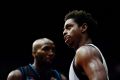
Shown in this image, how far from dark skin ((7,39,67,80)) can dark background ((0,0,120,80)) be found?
237 cm

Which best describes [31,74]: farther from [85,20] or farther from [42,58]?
[85,20]

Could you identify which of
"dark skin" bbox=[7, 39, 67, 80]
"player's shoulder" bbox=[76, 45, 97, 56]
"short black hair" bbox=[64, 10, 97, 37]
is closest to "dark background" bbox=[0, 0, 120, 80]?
"dark skin" bbox=[7, 39, 67, 80]

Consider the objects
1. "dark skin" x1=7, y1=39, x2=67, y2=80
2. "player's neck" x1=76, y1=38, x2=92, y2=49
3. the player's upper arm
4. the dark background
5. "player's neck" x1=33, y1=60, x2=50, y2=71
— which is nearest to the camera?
the player's upper arm

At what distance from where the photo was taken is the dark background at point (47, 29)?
6.64 meters

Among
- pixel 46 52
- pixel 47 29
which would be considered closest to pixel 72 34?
pixel 46 52

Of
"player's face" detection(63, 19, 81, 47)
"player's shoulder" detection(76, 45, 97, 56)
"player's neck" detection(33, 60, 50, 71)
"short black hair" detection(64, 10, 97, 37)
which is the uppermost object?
"short black hair" detection(64, 10, 97, 37)

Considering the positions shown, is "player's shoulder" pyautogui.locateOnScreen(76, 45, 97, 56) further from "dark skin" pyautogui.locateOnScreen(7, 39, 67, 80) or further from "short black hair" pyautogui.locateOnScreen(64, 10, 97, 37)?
"dark skin" pyautogui.locateOnScreen(7, 39, 67, 80)

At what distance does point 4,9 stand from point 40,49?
274 cm

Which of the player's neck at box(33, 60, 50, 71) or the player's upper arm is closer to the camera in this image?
the player's upper arm

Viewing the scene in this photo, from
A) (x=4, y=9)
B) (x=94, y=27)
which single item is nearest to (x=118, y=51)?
(x=4, y=9)

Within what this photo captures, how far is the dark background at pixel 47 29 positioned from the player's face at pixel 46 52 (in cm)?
239

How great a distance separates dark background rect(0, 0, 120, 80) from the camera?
6645 mm

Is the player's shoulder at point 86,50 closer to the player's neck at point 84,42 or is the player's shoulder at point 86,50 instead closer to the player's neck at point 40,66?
the player's neck at point 84,42

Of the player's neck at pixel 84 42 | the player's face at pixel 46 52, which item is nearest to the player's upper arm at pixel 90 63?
the player's neck at pixel 84 42
